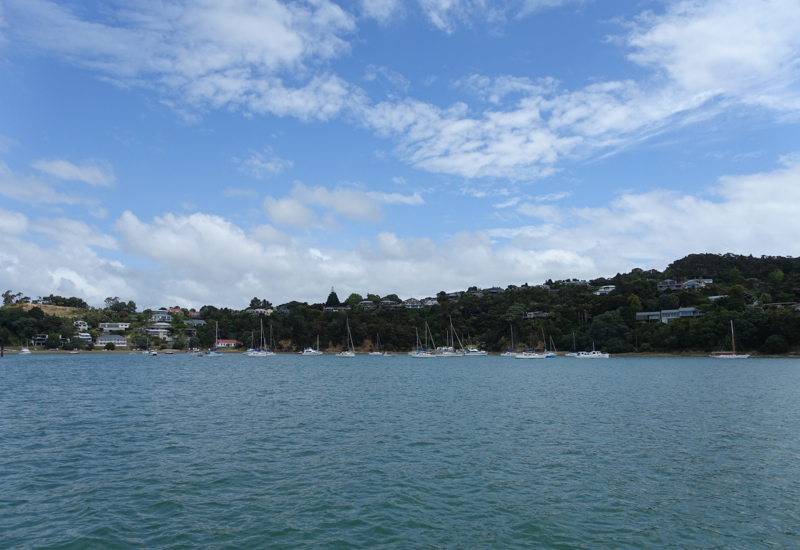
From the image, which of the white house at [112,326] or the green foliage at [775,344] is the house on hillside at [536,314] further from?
the white house at [112,326]

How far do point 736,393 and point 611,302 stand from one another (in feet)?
331

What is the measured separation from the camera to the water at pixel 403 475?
12.1 meters

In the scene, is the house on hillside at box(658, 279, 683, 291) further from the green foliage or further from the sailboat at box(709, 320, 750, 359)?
the green foliage

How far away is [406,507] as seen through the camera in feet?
45.9

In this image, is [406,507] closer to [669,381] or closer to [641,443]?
[641,443]

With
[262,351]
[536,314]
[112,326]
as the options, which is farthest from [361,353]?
[112,326]

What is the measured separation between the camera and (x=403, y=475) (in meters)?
17.1

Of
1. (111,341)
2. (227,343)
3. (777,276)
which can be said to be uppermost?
(777,276)

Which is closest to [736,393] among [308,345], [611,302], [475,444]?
[475,444]

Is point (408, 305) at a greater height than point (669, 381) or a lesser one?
greater

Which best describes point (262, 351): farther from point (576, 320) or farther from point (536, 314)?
point (576, 320)

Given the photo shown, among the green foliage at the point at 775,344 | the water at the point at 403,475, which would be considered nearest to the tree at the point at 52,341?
the water at the point at 403,475

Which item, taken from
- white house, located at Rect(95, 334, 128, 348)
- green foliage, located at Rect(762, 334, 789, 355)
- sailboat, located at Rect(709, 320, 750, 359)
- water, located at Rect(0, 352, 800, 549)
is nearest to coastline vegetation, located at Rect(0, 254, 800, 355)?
green foliage, located at Rect(762, 334, 789, 355)

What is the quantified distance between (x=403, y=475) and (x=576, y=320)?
429 feet
